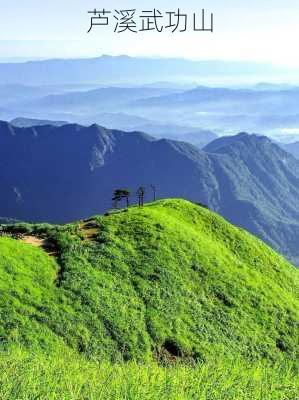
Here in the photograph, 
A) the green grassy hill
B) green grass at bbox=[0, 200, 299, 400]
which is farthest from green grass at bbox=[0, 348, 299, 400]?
the green grassy hill

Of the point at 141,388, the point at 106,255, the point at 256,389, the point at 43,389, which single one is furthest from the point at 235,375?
the point at 106,255

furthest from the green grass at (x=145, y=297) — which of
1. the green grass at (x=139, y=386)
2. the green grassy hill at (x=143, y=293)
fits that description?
the green grass at (x=139, y=386)

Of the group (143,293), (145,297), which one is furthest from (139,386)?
(143,293)

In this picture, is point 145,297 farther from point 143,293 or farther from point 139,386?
point 139,386

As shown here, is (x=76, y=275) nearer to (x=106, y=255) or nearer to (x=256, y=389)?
(x=106, y=255)

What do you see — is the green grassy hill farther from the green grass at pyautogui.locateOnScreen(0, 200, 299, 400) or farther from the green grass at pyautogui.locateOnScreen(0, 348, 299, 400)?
the green grass at pyautogui.locateOnScreen(0, 348, 299, 400)

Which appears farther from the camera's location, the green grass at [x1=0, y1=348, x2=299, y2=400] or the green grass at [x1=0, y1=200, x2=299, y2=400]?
the green grass at [x1=0, y1=200, x2=299, y2=400]
